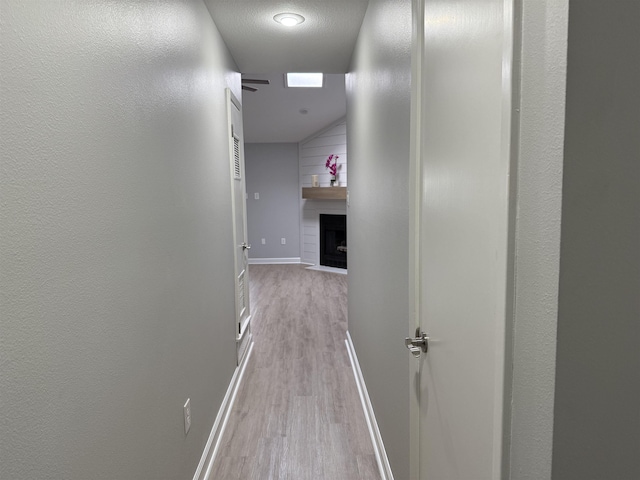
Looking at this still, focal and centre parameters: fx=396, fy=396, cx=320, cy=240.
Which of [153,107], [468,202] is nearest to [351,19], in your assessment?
[153,107]

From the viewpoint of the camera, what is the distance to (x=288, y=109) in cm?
566

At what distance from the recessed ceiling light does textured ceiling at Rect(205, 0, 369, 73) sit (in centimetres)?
4

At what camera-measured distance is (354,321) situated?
3.18 metres

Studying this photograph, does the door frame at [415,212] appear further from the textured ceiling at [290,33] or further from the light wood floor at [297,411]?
the textured ceiling at [290,33]

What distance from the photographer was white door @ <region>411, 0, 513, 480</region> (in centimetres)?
65

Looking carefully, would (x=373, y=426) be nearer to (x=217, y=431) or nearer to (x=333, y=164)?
(x=217, y=431)

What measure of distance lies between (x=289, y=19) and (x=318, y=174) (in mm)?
4801

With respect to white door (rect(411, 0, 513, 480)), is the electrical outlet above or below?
below

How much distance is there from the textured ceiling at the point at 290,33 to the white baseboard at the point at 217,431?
7.54 ft

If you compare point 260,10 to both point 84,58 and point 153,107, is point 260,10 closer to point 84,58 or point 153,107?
point 153,107

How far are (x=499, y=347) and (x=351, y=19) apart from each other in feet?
7.57

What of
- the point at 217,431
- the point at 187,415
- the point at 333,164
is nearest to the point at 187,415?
the point at 187,415

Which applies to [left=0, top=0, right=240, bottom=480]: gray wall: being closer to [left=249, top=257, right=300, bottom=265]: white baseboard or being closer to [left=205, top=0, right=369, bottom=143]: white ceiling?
[left=205, top=0, right=369, bottom=143]: white ceiling

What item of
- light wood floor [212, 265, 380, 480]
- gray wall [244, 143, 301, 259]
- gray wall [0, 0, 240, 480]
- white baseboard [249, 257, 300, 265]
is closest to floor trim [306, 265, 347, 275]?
white baseboard [249, 257, 300, 265]
